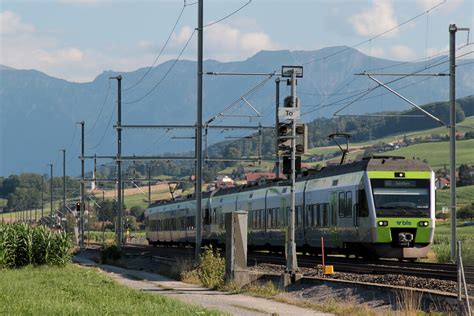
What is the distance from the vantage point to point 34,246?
1727 inches

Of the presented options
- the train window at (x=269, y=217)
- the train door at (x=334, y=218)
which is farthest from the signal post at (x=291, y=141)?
the train window at (x=269, y=217)

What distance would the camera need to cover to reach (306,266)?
116 ft

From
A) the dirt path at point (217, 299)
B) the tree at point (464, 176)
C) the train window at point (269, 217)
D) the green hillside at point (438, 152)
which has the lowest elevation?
the dirt path at point (217, 299)

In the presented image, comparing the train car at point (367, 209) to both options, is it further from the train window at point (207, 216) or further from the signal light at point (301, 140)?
the train window at point (207, 216)

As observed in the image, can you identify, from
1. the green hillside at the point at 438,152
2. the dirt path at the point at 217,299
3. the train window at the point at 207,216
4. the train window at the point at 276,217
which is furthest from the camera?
the green hillside at the point at 438,152

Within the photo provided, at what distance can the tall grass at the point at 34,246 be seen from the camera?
43.5 metres

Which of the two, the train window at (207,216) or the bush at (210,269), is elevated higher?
the train window at (207,216)

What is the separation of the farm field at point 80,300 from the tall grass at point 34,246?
10823 millimetres

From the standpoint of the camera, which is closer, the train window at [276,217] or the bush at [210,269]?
the bush at [210,269]

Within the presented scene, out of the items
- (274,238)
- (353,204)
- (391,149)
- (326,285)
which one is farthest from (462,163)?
(326,285)

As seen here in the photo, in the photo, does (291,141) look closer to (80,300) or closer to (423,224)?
(80,300)

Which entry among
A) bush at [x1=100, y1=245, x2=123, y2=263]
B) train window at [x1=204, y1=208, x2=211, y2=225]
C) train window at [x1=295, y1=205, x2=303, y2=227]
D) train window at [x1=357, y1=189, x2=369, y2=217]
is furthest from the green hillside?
train window at [x1=357, y1=189, x2=369, y2=217]

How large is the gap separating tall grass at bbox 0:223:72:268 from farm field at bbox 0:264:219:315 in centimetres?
1082

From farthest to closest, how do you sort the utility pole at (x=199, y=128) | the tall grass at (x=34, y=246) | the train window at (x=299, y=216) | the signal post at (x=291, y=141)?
the tall grass at (x=34, y=246) → the train window at (x=299, y=216) → the utility pole at (x=199, y=128) → the signal post at (x=291, y=141)
